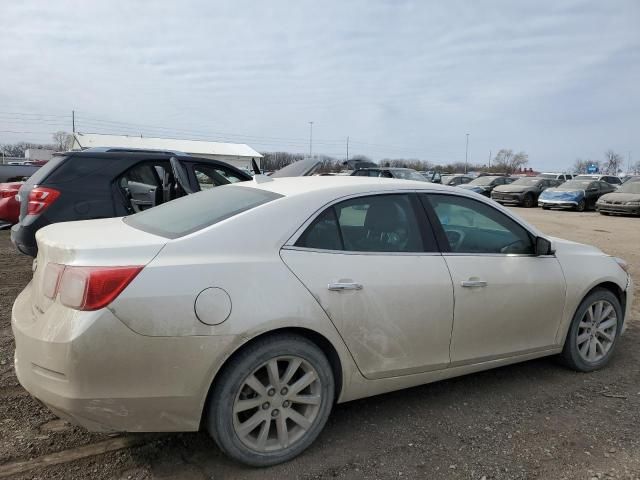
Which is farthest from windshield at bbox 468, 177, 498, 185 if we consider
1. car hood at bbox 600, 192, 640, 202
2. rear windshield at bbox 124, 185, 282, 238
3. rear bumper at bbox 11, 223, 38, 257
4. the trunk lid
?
the trunk lid

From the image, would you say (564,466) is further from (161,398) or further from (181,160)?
(181,160)

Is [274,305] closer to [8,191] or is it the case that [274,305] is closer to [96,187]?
[96,187]

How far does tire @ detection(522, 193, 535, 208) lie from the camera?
79.6 ft

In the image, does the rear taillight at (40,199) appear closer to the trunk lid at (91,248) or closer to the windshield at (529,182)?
the trunk lid at (91,248)

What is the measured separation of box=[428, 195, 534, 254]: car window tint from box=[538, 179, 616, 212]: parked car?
2071 centimetres

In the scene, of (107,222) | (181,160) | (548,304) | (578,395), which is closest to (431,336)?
(548,304)

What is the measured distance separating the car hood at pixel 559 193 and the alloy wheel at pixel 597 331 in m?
20.1

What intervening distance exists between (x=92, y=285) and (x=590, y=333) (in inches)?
145

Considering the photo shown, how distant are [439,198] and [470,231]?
13.6 inches

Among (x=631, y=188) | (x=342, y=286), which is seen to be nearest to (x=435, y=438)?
(x=342, y=286)

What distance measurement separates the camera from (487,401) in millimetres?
3574

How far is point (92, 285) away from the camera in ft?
7.71

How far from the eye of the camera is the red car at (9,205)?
8.39m

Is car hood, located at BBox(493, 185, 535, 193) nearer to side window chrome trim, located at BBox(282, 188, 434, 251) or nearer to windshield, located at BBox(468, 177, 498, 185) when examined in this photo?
windshield, located at BBox(468, 177, 498, 185)
